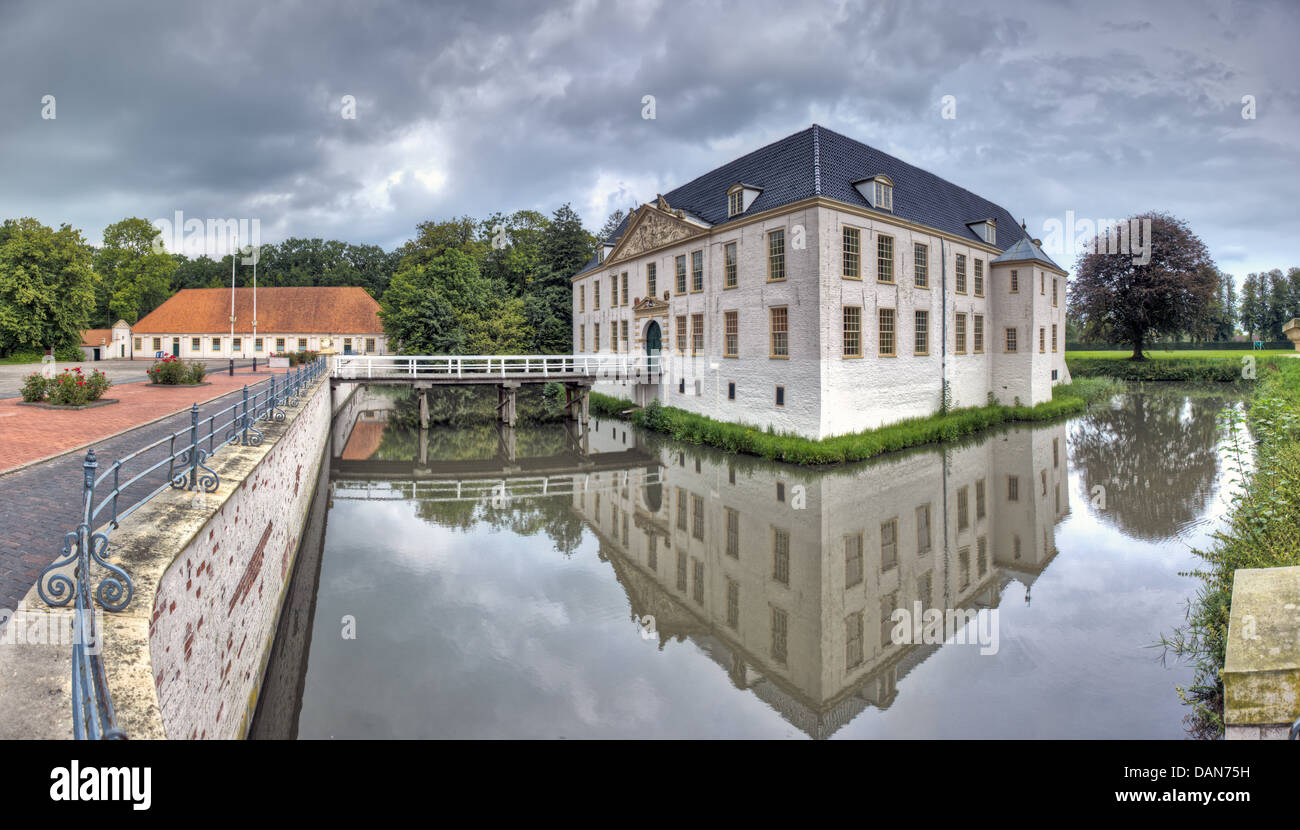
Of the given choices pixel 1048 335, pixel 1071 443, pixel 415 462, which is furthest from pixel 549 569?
pixel 1048 335

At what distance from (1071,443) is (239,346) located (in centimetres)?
5958

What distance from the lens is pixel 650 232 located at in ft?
96.5


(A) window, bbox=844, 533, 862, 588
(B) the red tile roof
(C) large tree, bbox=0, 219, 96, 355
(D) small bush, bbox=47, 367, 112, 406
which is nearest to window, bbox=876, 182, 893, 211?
(A) window, bbox=844, 533, 862, 588

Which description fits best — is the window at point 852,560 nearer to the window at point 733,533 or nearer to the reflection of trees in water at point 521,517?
the window at point 733,533

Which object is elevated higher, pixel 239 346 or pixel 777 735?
pixel 239 346

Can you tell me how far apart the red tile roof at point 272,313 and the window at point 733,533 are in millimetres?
48827

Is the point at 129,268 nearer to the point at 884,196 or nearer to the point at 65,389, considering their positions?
the point at 65,389

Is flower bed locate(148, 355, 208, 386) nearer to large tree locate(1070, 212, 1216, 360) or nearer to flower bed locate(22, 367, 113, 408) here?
flower bed locate(22, 367, 113, 408)

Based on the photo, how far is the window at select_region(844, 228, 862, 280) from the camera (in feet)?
72.2

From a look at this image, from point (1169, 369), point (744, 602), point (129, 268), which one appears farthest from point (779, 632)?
point (129, 268)

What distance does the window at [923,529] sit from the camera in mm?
11711

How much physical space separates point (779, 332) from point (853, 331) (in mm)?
2392
